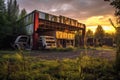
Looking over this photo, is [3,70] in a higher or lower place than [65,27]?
lower

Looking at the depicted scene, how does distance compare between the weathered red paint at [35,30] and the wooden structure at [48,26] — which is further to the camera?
the wooden structure at [48,26]

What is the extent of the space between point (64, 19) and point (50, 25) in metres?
3.77

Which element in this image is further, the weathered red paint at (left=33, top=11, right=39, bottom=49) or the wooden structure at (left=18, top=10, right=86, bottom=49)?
the wooden structure at (left=18, top=10, right=86, bottom=49)

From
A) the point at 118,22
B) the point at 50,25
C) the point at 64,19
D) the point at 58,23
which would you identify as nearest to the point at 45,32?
the point at 50,25

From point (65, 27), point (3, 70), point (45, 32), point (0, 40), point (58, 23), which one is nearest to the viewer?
point (3, 70)

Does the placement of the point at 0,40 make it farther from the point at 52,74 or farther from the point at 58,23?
the point at 52,74

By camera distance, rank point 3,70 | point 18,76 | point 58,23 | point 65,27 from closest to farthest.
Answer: point 18,76
point 3,70
point 58,23
point 65,27

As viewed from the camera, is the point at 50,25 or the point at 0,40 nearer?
the point at 0,40

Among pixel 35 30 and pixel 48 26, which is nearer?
pixel 35 30

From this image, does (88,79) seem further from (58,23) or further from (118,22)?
(58,23)

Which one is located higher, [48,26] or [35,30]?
[48,26]

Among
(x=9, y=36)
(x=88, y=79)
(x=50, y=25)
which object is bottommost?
(x=88, y=79)

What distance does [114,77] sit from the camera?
6227 mm

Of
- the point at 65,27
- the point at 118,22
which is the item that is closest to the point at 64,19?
the point at 65,27
